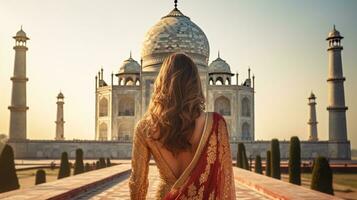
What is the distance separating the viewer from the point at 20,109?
27438mm

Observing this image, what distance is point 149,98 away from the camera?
32.6 meters

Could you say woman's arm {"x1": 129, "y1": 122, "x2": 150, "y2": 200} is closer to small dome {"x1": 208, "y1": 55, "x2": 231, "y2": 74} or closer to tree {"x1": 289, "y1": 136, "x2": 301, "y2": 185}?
tree {"x1": 289, "y1": 136, "x2": 301, "y2": 185}

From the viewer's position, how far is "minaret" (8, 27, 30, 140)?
89.0 feet

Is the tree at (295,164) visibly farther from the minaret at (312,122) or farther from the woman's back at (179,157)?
the minaret at (312,122)

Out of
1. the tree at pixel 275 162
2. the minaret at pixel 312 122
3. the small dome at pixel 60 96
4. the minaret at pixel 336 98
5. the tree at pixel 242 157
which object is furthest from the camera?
the small dome at pixel 60 96

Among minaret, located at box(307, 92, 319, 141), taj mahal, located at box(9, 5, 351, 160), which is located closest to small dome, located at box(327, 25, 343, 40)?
taj mahal, located at box(9, 5, 351, 160)

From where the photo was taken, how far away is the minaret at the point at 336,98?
2661cm

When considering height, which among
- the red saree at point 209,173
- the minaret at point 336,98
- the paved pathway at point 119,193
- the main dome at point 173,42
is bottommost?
the paved pathway at point 119,193

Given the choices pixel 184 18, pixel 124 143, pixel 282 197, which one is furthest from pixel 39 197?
pixel 184 18

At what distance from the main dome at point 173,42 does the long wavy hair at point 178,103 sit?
107ft

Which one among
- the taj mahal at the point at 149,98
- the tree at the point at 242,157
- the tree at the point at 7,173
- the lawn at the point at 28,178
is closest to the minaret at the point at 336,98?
the taj mahal at the point at 149,98

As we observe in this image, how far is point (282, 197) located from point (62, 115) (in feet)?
97.8

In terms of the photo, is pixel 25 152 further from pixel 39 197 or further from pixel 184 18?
pixel 39 197

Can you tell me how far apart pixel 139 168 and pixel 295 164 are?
30.2 feet
